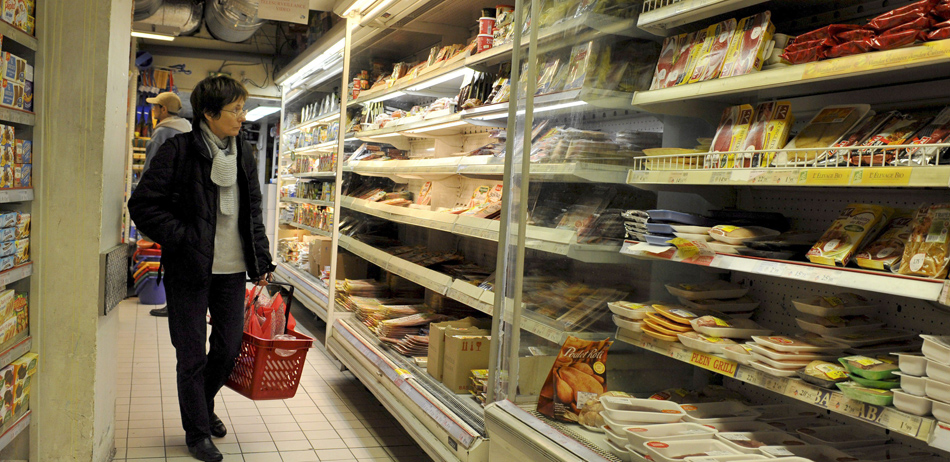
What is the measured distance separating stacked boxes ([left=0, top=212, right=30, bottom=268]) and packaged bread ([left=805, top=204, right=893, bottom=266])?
2643 mm

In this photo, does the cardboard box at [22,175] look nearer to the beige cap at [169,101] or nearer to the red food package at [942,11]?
the red food package at [942,11]

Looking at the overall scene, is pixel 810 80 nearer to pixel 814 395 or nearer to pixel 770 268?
pixel 770 268

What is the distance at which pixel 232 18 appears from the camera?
7797 millimetres

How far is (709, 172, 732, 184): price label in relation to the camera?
193 cm

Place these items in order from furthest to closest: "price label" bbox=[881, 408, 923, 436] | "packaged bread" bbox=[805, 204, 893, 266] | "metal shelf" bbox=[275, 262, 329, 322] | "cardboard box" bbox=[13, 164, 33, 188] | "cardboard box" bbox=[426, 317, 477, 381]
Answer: "metal shelf" bbox=[275, 262, 329, 322]
"cardboard box" bbox=[426, 317, 477, 381]
"cardboard box" bbox=[13, 164, 33, 188]
"packaged bread" bbox=[805, 204, 893, 266]
"price label" bbox=[881, 408, 923, 436]

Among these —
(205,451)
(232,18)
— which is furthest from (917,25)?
(232,18)

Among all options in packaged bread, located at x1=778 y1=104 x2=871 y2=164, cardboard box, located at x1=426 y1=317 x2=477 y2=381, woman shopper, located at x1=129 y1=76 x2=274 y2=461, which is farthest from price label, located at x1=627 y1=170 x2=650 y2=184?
woman shopper, located at x1=129 y1=76 x2=274 y2=461

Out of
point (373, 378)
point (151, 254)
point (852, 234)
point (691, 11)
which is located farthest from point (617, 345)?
point (151, 254)

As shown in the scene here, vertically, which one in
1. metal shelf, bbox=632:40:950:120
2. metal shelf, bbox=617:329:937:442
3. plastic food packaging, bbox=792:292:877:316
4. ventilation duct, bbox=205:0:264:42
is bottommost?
metal shelf, bbox=617:329:937:442

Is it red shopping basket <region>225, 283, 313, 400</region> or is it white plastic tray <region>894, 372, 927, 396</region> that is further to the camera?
red shopping basket <region>225, 283, 313, 400</region>

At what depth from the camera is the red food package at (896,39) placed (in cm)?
151

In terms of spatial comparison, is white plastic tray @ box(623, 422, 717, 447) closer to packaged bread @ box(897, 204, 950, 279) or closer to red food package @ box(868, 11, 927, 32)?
packaged bread @ box(897, 204, 950, 279)

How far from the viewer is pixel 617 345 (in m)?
2.49

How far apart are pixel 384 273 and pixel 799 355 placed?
4101mm
